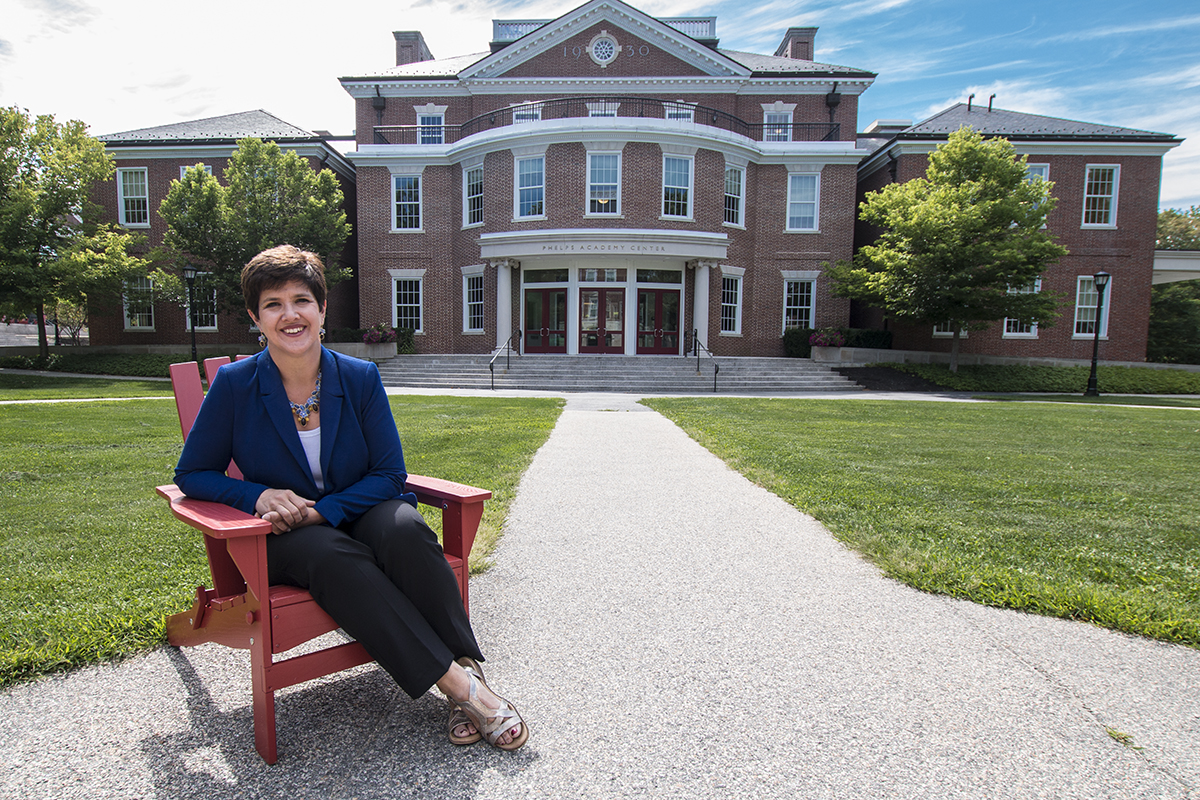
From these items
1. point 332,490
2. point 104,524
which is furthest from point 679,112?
point 332,490

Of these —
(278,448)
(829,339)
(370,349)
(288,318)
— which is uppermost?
(288,318)

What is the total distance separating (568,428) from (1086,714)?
7877 mm

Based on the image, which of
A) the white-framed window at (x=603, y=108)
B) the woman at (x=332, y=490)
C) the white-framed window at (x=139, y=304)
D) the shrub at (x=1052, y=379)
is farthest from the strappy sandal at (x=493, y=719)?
the white-framed window at (x=603, y=108)

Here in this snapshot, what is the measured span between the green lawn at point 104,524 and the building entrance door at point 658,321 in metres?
14.2

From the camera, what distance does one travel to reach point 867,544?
4.13m

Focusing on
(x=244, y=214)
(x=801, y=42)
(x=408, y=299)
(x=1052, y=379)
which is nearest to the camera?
(x=244, y=214)

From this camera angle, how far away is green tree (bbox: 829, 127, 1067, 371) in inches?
758

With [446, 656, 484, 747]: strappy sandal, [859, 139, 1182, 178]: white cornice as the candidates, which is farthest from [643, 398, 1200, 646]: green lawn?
[859, 139, 1182, 178]: white cornice

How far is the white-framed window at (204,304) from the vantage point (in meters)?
22.0

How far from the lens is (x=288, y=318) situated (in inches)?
96.0

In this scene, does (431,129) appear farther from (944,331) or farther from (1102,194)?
(1102,194)

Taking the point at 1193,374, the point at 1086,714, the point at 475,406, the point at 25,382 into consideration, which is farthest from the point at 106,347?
the point at 1193,374

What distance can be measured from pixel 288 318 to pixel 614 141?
841 inches

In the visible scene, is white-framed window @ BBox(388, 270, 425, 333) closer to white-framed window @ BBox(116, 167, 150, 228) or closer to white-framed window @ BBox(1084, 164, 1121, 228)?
white-framed window @ BBox(116, 167, 150, 228)
